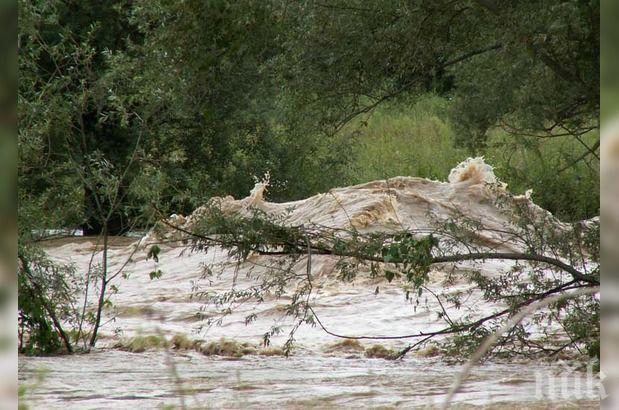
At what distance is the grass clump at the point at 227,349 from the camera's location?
8.73 meters

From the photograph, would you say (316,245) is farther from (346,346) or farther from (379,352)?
(346,346)

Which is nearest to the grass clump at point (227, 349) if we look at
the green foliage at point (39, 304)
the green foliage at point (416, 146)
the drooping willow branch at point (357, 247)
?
the green foliage at point (39, 304)

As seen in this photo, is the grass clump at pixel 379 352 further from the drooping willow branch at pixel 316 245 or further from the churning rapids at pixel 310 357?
the drooping willow branch at pixel 316 245

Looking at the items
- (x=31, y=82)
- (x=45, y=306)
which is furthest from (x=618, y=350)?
(x=31, y=82)

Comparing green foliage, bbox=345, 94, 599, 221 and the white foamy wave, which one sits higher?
green foliage, bbox=345, 94, 599, 221

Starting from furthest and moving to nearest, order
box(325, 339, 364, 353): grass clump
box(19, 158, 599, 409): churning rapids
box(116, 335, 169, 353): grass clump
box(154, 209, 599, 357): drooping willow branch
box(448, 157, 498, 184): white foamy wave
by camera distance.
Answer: box(448, 157, 498, 184): white foamy wave, box(116, 335, 169, 353): grass clump, box(325, 339, 364, 353): grass clump, box(154, 209, 599, 357): drooping willow branch, box(19, 158, 599, 409): churning rapids

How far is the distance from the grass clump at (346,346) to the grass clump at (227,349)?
0.68m

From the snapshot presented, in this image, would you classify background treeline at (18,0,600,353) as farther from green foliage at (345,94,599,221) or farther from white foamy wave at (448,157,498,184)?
green foliage at (345,94,599,221)

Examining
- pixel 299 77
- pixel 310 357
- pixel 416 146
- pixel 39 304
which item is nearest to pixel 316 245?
pixel 310 357

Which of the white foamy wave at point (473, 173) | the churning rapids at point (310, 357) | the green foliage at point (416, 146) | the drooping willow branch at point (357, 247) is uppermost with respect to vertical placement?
the green foliage at point (416, 146)

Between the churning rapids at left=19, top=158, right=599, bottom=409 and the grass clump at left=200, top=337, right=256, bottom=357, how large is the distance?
0.11 metres

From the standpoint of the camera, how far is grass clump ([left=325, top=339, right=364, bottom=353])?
8672mm

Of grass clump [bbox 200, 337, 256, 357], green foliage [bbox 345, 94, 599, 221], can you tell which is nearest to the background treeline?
grass clump [bbox 200, 337, 256, 357]

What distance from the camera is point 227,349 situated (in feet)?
28.9
